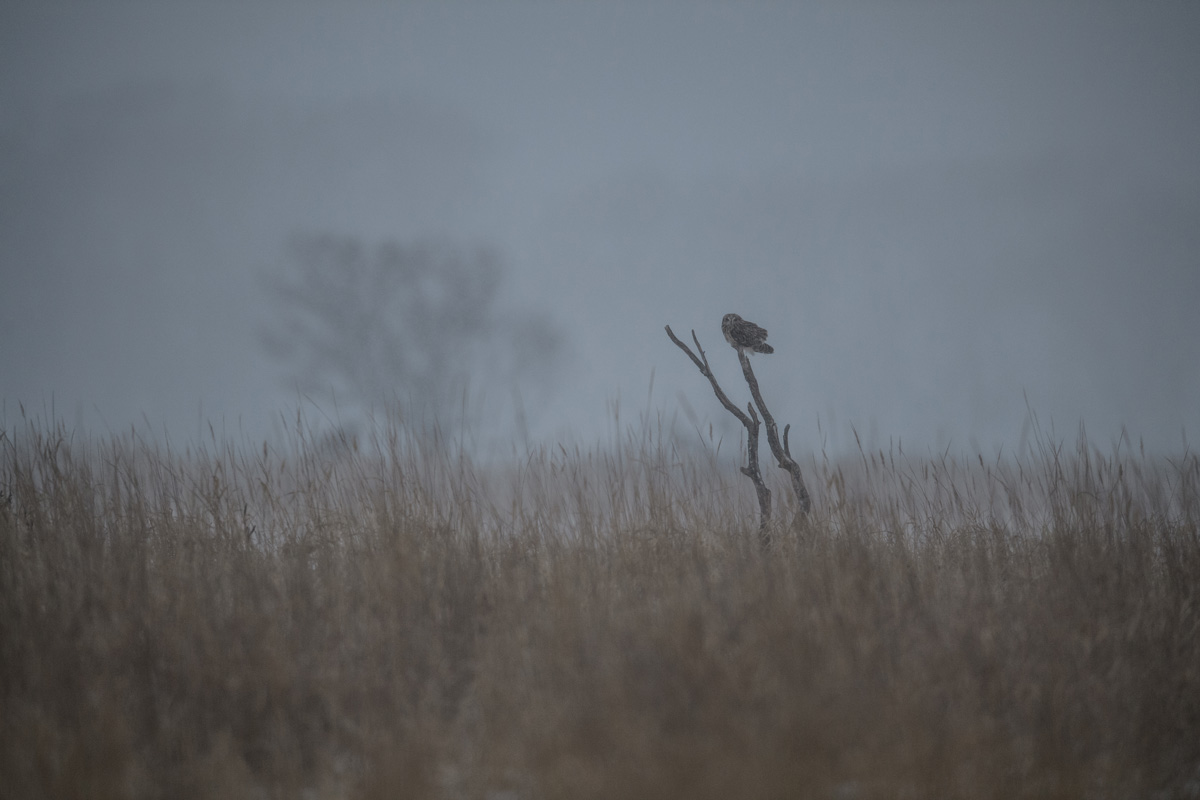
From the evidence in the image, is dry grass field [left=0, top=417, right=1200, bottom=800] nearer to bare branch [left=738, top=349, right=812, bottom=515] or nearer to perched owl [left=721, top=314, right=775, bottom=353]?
bare branch [left=738, top=349, right=812, bottom=515]

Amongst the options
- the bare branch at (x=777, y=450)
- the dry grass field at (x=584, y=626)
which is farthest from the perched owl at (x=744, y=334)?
the dry grass field at (x=584, y=626)

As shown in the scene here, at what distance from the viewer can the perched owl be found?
3.74 m

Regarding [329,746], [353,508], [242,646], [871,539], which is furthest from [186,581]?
[871,539]

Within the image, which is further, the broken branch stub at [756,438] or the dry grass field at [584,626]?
the broken branch stub at [756,438]

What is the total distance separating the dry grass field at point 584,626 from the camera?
6.34 feet

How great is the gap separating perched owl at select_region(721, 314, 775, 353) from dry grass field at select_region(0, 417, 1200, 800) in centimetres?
68

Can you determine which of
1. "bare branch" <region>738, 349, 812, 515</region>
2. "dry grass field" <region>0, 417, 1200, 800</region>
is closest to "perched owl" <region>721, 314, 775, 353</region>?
"bare branch" <region>738, 349, 812, 515</region>

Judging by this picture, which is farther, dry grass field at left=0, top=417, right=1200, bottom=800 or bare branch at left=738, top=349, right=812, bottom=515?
bare branch at left=738, top=349, right=812, bottom=515

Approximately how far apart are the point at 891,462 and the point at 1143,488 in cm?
135

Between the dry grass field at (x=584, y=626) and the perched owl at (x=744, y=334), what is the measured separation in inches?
26.9

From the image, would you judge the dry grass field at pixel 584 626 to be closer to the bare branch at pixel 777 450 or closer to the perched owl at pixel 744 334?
the bare branch at pixel 777 450

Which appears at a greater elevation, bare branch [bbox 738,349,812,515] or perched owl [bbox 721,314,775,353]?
perched owl [bbox 721,314,775,353]

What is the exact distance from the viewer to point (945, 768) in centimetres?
193

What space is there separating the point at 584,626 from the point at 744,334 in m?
1.98
